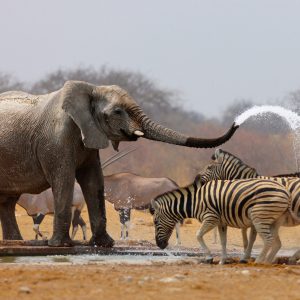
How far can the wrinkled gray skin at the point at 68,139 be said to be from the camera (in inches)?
460

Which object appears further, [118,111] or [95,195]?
[95,195]

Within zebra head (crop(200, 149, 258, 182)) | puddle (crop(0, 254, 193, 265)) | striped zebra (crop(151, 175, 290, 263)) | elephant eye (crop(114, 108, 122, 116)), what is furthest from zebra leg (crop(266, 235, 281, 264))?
elephant eye (crop(114, 108, 122, 116))

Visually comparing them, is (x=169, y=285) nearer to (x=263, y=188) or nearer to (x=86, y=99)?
(x=263, y=188)

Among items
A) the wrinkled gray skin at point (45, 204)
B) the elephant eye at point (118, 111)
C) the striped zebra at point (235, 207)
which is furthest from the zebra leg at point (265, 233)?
the wrinkled gray skin at point (45, 204)

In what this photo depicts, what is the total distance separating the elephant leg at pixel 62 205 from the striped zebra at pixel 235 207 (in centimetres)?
137

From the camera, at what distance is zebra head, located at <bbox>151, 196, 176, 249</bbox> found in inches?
427

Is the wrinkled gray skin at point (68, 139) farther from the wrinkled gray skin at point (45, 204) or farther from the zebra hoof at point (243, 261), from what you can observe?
the wrinkled gray skin at point (45, 204)

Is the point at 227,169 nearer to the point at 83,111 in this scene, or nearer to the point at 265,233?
the point at 83,111

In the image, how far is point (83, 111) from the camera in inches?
464

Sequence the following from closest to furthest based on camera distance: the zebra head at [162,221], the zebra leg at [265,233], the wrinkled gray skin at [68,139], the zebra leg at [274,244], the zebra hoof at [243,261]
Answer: the zebra leg at [265,233], the zebra leg at [274,244], the zebra hoof at [243,261], the zebra head at [162,221], the wrinkled gray skin at [68,139]

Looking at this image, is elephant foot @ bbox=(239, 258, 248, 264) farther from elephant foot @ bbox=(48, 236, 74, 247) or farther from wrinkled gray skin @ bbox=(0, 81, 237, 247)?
elephant foot @ bbox=(48, 236, 74, 247)

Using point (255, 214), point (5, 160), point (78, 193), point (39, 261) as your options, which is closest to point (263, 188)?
point (255, 214)

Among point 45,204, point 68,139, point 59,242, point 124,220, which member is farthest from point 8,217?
point 124,220

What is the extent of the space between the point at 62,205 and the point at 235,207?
2.67 meters
